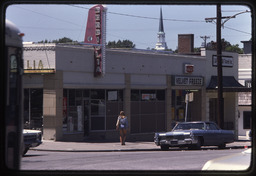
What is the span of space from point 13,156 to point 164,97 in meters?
26.9

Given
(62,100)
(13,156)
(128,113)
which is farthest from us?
(128,113)

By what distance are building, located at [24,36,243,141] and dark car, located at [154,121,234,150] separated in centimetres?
606

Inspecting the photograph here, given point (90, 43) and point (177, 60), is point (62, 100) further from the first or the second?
point (177, 60)

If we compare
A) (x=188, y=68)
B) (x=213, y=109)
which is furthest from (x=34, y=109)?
(x=213, y=109)

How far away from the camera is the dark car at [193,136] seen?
68.4ft

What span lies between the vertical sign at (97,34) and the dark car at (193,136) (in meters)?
7.19

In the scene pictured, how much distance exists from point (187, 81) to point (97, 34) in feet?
31.4

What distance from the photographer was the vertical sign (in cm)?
2661

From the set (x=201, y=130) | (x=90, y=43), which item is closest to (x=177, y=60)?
(x=90, y=43)

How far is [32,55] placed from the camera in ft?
85.1

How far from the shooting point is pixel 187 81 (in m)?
34.0

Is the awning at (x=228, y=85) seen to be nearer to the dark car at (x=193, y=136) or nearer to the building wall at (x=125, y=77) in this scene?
the building wall at (x=125, y=77)

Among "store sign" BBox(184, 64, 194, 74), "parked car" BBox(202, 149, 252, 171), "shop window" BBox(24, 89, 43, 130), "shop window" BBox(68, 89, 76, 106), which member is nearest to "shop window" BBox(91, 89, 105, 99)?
"shop window" BBox(68, 89, 76, 106)

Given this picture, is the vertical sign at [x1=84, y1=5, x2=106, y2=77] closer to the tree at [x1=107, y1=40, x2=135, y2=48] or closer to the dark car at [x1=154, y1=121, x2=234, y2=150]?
the dark car at [x1=154, y1=121, x2=234, y2=150]
